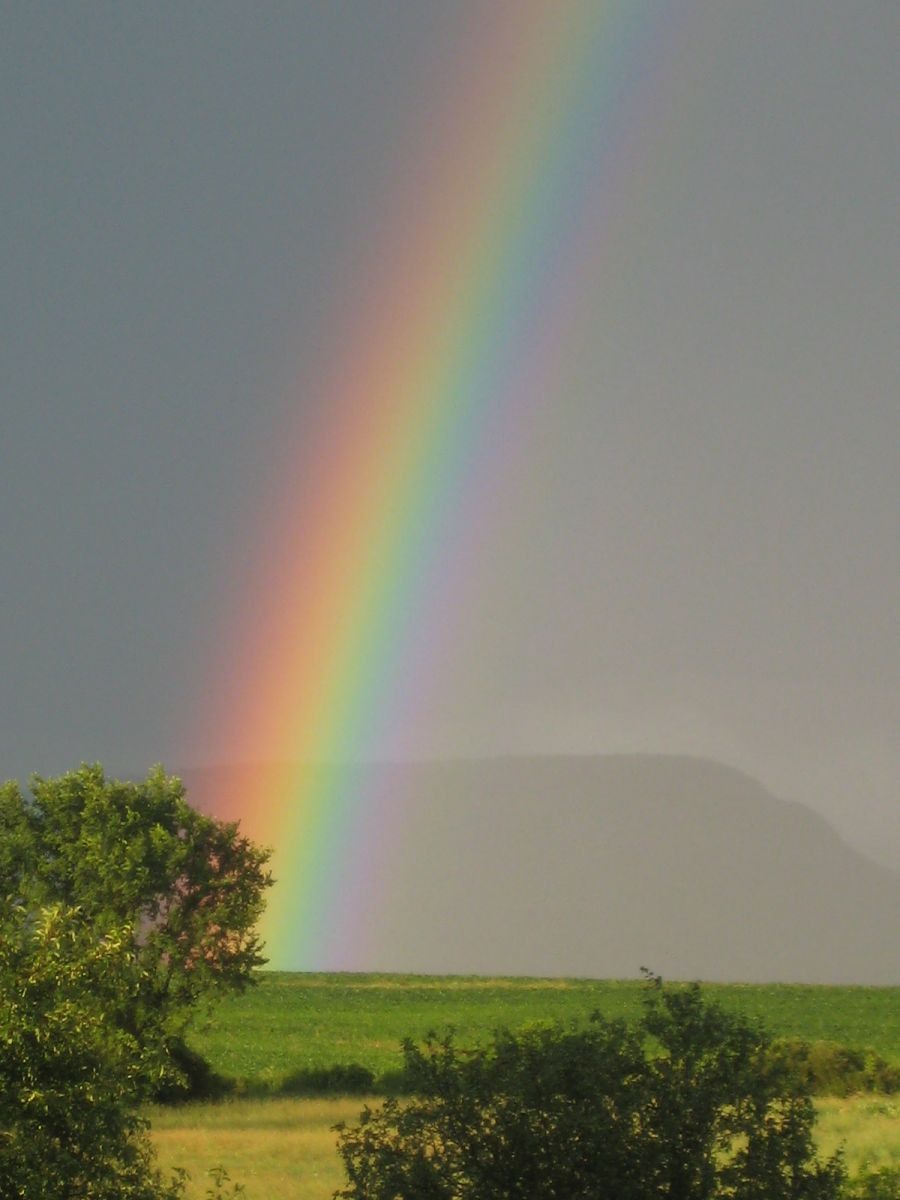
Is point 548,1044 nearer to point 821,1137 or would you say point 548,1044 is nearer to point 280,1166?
point 280,1166

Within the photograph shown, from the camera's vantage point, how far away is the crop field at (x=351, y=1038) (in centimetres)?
3300

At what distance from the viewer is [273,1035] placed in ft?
301

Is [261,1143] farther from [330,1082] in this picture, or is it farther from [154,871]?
[330,1082]

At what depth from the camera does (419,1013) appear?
116000 mm

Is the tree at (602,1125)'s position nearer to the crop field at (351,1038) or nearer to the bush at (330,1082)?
the crop field at (351,1038)

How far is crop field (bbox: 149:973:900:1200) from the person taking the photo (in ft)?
108

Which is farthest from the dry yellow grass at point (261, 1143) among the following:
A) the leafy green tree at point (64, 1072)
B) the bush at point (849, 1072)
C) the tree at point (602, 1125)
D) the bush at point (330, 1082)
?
the bush at point (849, 1072)

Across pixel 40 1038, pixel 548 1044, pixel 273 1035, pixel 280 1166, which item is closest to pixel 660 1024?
pixel 548 1044

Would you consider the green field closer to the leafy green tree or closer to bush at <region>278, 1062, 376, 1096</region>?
bush at <region>278, 1062, 376, 1096</region>

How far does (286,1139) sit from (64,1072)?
26.0m

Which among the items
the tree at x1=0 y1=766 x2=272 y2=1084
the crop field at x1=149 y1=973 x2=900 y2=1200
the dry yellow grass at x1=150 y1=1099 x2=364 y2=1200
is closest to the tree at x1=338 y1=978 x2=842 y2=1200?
the crop field at x1=149 y1=973 x2=900 y2=1200

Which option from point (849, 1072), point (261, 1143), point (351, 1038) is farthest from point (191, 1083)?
point (351, 1038)

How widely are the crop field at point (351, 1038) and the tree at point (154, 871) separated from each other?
274cm

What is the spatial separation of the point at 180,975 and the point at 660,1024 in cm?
3652
